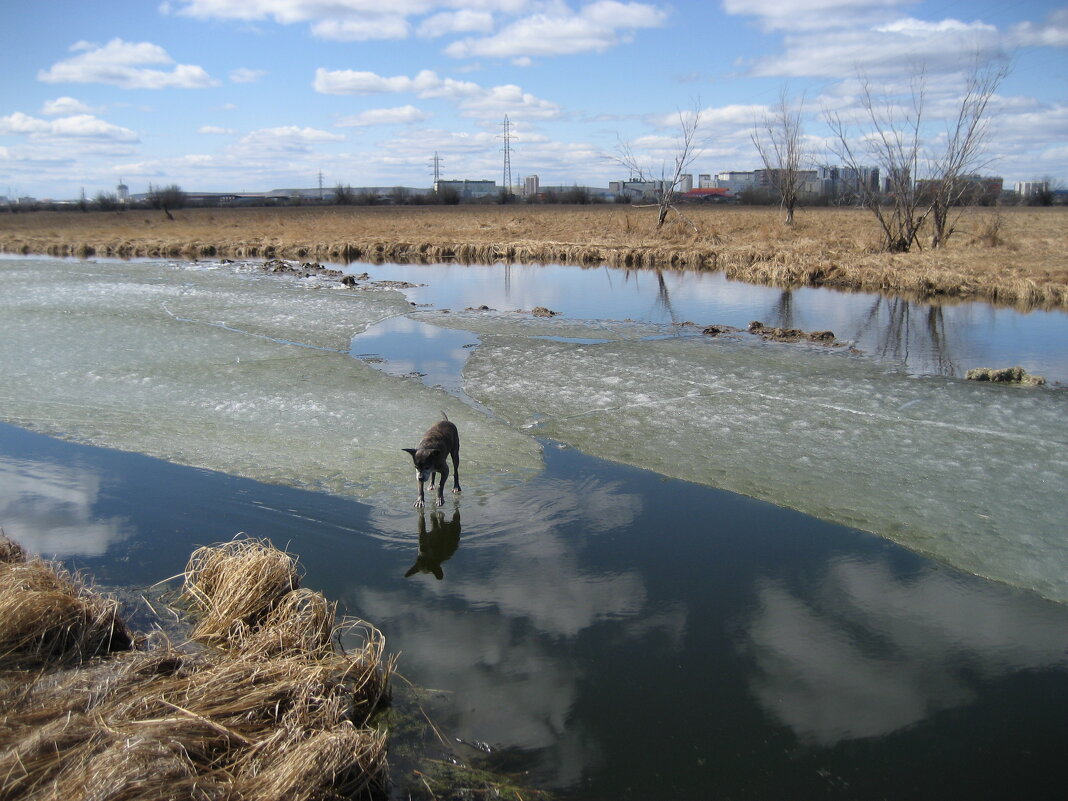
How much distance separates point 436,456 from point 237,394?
227 inches

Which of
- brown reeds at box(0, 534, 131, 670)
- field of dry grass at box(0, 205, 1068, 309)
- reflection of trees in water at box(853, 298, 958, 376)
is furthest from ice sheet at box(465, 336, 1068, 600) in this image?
field of dry grass at box(0, 205, 1068, 309)

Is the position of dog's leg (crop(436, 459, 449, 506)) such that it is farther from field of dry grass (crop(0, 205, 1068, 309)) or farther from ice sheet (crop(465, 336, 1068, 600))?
field of dry grass (crop(0, 205, 1068, 309))

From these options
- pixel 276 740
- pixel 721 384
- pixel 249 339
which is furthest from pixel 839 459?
pixel 249 339

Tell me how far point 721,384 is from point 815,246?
2200 cm

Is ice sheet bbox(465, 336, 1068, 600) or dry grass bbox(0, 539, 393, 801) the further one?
ice sheet bbox(465, 336, 1068, 600)

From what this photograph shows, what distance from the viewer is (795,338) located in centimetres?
1703

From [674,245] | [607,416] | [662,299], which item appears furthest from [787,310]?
[674,245]

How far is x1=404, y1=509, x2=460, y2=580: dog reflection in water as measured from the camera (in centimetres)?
694

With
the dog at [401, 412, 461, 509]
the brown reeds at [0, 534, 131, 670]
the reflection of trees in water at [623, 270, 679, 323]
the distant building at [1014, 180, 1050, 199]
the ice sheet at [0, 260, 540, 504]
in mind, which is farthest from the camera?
the distant building at [1014, 180, 1050, 199]

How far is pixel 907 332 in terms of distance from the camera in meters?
18.1

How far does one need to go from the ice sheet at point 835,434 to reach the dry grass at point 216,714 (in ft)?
16.2

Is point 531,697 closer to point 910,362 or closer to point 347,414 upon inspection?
point 347,414

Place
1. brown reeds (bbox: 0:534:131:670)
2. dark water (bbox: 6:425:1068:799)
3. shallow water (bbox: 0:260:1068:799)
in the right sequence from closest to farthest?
dark water (bbox: 6:425:1068:799) < shallow water (bbox: 0:260:1068:799) < brown reeds (bbox: 0:534:131:670)

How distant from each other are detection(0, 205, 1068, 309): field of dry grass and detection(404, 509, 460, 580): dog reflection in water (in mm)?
20136
